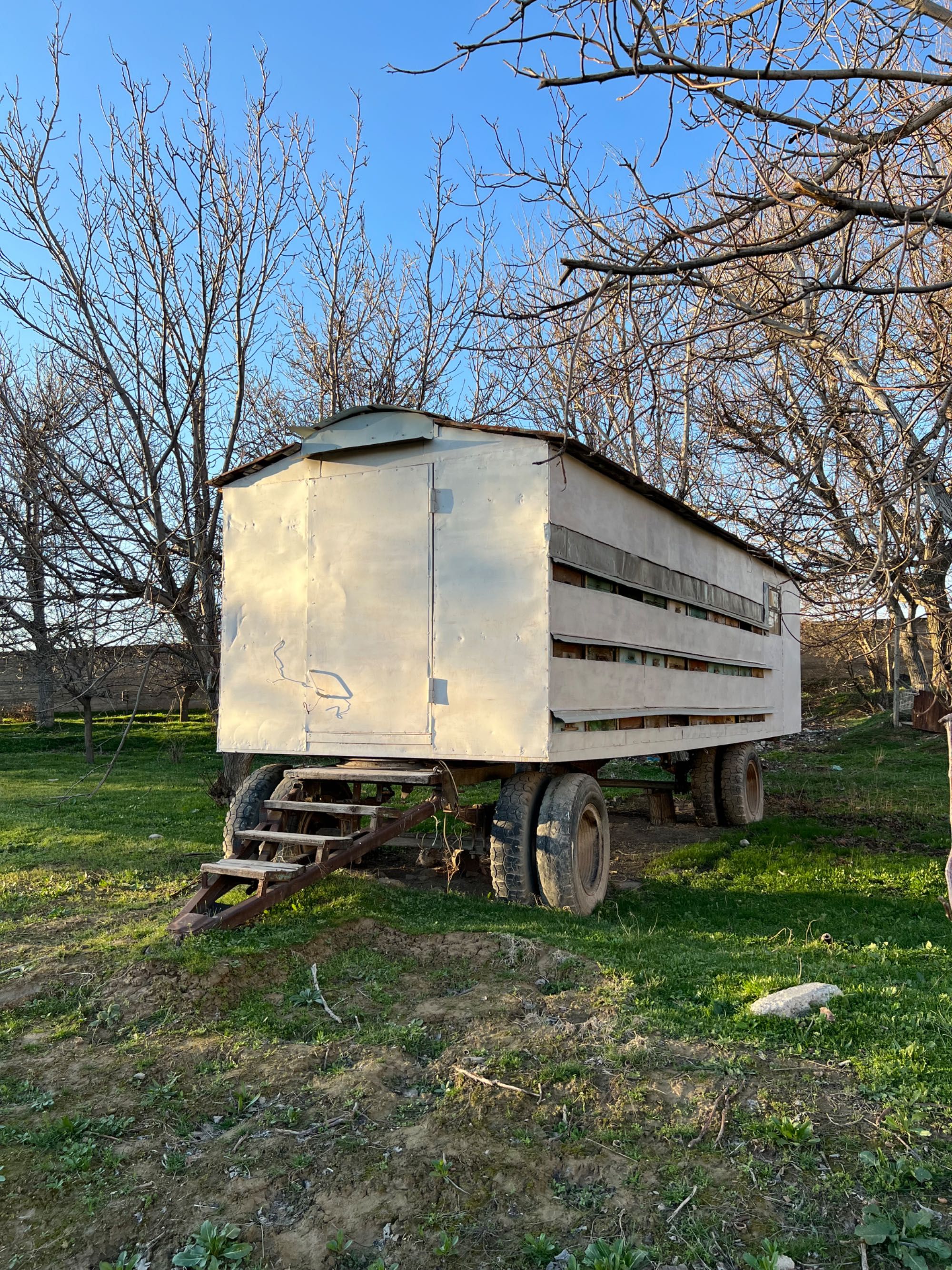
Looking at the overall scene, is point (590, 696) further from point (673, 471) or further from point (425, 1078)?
point (673, 471)

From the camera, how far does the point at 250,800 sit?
725 centimetres

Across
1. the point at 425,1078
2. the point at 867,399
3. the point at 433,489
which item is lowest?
the point at 425,1078

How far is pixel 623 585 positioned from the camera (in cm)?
753

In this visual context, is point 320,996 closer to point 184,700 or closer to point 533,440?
point 533,440

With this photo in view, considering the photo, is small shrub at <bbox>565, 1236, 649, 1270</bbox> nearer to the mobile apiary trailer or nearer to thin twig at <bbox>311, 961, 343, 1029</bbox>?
thin twig at <bbox>311, 961, 343, 1029</bbox>

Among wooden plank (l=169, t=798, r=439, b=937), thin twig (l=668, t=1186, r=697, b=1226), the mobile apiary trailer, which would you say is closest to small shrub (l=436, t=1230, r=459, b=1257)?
thin twig (l=668, t=1186, r=697, b=1226)

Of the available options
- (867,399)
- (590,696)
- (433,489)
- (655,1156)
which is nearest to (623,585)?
(590,696)

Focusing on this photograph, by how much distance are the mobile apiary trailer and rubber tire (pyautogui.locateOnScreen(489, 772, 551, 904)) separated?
15mm

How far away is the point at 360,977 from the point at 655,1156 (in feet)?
7.11

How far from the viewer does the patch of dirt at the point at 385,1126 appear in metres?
2.58

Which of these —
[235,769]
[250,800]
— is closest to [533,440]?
[250,800]

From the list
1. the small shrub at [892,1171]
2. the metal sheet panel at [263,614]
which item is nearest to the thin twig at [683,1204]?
the small shrub at [892,1171]

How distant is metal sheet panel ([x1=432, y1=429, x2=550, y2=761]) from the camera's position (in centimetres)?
615

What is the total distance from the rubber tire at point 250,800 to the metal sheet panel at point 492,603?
1.86 m
